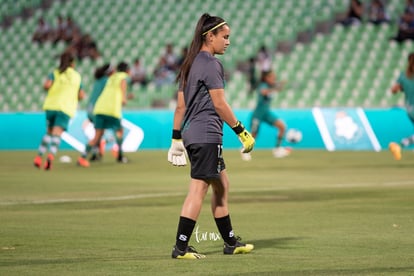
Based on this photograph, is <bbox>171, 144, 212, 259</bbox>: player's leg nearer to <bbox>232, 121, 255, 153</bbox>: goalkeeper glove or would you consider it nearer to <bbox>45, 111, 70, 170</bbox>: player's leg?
<bbox>232, 121, 255, 153</bbox>: goalkeeper glove

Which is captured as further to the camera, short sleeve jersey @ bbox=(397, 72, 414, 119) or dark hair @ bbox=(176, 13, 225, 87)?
short sleeve jersey @ bbox=(397, 72, 414, 119)

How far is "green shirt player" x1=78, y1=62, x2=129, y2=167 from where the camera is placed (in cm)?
2670

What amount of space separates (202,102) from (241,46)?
1170 inches

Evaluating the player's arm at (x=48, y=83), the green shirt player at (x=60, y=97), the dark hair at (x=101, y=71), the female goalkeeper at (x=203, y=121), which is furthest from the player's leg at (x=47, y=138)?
the female goalkeeper at (x=203, y=121)

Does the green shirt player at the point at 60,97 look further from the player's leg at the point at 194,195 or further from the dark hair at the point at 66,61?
the player's leg at the point at 194,195

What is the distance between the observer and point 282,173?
22672 mm

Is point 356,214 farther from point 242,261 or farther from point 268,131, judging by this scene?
point 268,131

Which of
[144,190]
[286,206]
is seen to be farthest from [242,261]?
[144,190]

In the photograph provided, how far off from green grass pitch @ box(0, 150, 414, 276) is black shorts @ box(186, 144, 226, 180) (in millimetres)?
721

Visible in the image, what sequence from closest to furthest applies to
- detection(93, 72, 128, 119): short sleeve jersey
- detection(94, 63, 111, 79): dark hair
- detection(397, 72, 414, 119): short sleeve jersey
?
detection(397, 72, 414, 119): short sleeve jersey
detection(93, 72, 128, 119): short sleeve jersey
detection(94, 63, 111, 79): dark hair

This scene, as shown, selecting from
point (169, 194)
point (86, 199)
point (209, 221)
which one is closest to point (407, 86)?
point (169, 194)

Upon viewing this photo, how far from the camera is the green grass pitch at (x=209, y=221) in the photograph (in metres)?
9.42

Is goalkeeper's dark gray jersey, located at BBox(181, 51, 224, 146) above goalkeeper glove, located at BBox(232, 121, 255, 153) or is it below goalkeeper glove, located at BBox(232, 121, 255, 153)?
above

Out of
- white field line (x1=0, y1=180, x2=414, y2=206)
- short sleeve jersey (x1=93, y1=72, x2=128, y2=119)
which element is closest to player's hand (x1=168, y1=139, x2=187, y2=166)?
white field line (x1=0, y1=180, x2=414, y2=206)
